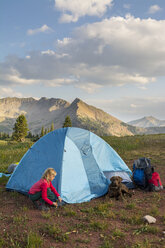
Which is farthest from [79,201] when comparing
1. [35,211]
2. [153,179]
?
[153,179]

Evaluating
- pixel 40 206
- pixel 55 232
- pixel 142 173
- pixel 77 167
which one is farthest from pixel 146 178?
pixel 55 232

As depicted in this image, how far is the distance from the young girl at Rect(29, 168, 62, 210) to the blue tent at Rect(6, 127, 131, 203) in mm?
547

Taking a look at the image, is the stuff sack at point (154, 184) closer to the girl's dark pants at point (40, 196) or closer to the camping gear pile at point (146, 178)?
the camping gear pile at point (146, 178)

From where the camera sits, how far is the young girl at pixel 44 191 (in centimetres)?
755

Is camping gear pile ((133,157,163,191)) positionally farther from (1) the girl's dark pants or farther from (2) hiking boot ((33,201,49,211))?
(2) hiking boot ((33,201,49,211))

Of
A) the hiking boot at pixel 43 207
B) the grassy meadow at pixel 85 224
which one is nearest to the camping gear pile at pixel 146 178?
the grassy meadow at pixel 85 224

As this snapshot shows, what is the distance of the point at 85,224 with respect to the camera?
631cm

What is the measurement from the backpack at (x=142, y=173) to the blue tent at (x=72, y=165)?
49 centimetres

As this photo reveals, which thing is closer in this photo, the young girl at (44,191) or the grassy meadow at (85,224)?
the grassy meadow at (85,224)

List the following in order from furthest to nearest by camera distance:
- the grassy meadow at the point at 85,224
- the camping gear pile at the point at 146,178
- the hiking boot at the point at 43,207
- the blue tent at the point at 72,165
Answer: the camping gear pile at the point at 146,178 → the blue tent at the point at 72,165 → the hiking boot at the point at 43,207 → the grassy meadow at the point at 85,224

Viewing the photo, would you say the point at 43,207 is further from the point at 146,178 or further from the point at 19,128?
the point at 19,128

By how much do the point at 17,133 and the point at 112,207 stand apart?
3020 inches

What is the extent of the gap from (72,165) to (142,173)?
3.76 m

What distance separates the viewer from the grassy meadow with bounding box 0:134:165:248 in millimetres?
5277
